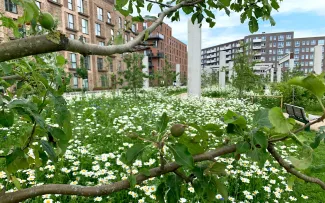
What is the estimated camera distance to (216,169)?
837 mm

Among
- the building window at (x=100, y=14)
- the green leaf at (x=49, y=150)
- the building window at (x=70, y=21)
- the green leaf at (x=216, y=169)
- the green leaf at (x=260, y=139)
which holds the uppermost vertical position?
the building window at (x=100, y=14)

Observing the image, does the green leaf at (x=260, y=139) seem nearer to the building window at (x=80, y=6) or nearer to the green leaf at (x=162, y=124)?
the green leaf at (x=162, y=124)

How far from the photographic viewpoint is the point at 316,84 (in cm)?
58

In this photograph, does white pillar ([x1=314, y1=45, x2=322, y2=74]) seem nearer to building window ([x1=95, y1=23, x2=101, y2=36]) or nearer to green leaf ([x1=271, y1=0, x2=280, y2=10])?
green leaf ([x1=271, y1=0, x2=280, y2=10])

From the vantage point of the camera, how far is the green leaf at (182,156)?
0.68m

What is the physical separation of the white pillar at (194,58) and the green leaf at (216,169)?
13.3 meters

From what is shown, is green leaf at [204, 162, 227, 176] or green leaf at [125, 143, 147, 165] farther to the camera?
green leaf at [204, 162, 227, 176]

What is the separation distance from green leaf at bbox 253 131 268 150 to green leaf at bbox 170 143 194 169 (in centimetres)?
19

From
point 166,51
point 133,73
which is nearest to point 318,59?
point 133,73

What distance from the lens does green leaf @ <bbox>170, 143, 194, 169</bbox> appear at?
2.23 feet

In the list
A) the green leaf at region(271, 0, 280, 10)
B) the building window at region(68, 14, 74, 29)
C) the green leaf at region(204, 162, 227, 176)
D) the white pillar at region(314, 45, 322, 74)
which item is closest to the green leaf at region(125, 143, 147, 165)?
the green leaf at region(204, 162, 227, 176)

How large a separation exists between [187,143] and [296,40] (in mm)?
119624

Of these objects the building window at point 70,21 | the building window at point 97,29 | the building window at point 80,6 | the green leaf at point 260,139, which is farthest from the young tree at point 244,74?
the building window at point 97,29

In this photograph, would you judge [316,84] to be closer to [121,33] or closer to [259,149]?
[259,149]
